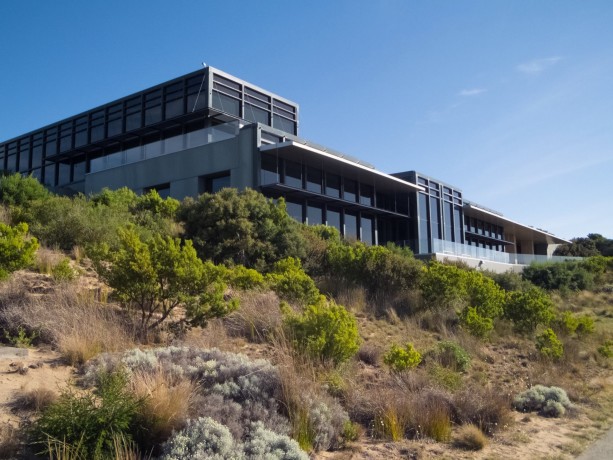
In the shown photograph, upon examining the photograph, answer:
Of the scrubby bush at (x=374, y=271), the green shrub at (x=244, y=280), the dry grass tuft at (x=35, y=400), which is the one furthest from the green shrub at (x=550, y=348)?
the dry grass tuft at (x=35, y=400)

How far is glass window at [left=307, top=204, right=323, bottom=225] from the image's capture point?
93.2 ft

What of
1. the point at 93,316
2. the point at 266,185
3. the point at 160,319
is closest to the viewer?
the point at 93,316

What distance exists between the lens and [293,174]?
2711 centimetres

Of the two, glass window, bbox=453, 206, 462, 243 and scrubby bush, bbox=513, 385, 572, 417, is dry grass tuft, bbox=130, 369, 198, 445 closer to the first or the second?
scrubby bush, bbox=513, 385, 572, 417

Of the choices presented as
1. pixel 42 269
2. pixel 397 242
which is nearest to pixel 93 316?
pixel 42 269

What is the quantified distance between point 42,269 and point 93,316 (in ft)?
10.0

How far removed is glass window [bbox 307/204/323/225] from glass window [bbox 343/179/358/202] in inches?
84.8

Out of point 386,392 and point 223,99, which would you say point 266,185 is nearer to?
point 223,99

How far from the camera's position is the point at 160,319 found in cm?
855

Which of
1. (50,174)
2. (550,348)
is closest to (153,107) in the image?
(50,174)

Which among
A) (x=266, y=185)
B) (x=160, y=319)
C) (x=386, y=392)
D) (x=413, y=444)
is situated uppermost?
(x=266, y=185)

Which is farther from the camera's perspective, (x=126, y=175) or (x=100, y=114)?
(x=100, y=114)

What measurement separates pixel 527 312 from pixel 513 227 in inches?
1547

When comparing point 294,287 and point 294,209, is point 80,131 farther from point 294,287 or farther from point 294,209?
point 294,287
